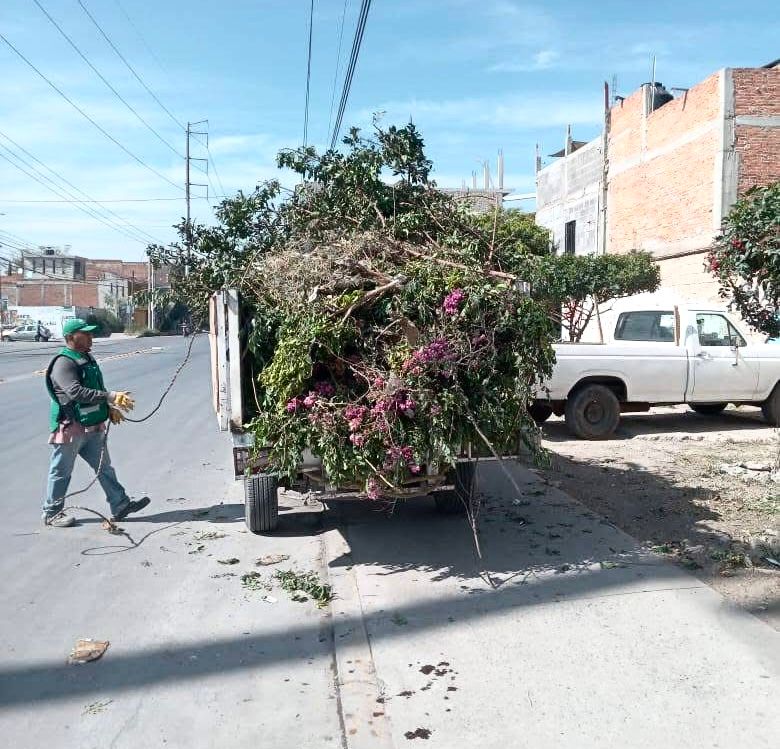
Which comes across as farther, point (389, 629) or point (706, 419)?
point (706, 419)

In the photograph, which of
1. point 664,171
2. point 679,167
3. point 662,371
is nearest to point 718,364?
point 662,371

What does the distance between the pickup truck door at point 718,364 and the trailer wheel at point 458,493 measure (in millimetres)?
5509

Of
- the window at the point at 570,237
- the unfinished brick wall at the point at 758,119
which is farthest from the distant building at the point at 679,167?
the window at the point at 570,237

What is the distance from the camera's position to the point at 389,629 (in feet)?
15.1

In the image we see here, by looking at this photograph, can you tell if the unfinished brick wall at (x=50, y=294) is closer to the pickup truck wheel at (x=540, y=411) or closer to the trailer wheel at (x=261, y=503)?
the pickup truck wheel at (x=540, y=411)

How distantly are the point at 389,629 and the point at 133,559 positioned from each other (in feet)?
7.86

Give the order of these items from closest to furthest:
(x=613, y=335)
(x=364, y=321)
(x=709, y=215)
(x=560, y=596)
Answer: (x=560, y=596), (x=364, y=321), (x=613, y=335), (x=709, y=215)

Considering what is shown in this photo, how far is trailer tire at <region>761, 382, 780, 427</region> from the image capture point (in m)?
11.6

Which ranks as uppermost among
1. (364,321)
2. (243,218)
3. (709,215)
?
(709,215)

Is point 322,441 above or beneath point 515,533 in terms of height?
above

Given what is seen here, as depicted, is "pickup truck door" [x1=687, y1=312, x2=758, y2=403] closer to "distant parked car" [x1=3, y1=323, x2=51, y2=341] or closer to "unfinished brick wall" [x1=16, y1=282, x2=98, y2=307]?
"distant parked car" [x1=3, y1=323, x2=51, y2=341]

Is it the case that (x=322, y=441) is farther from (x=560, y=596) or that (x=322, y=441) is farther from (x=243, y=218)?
(x=243, y=218)

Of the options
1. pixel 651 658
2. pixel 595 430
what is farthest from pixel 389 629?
pixel 595 430

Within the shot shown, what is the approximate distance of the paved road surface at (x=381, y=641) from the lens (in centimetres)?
354
